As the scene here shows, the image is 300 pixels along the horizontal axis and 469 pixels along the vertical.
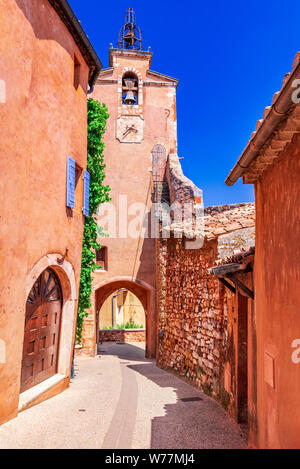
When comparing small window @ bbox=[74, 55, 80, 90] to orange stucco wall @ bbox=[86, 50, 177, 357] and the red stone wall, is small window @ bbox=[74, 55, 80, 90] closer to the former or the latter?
the red stone wall

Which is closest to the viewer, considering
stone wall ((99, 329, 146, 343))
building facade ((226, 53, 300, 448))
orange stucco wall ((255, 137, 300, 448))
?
building facade ((226, 53, 300, 448))

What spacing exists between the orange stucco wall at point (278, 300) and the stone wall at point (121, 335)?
19.4 meters

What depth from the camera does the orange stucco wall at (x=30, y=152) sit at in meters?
5.42

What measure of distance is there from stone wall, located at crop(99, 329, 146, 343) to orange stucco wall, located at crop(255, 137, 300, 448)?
1939 centimetres

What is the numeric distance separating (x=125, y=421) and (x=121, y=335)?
17774mm

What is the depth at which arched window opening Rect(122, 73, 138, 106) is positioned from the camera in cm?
1720

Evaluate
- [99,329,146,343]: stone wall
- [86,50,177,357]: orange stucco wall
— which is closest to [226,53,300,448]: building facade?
[86,50,177,357]: orange stucco wall

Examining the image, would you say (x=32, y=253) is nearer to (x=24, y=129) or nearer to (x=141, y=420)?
(x=24, y=129)

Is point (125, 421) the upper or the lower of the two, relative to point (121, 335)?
upper

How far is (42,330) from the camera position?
7375 millimetres

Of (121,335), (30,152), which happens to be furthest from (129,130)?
(121,335)

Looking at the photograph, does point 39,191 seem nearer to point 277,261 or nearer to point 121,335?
point 277,261

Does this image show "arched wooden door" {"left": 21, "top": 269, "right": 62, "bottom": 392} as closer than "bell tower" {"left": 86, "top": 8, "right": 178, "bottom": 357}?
Yes

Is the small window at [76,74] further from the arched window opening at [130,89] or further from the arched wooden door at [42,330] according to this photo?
the arched window opening at [130,89]
